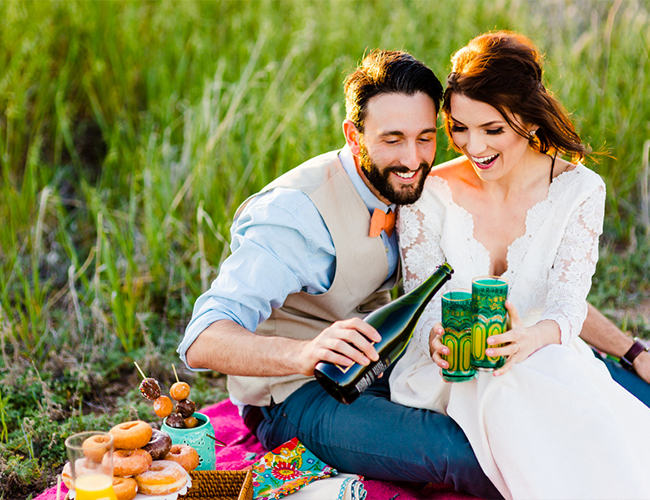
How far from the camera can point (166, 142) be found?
4.83 metres

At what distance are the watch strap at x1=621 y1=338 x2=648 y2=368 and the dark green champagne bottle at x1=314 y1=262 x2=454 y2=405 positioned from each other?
1.23 m

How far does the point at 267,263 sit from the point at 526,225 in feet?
3.91

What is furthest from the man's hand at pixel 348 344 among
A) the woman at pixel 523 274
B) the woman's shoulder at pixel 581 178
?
the woman's shoulder at pixel 581 178

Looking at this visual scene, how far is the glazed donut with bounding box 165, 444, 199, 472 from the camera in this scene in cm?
212

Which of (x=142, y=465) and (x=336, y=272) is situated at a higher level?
(x=336, y=272)

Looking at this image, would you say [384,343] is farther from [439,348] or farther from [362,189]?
[362,189]

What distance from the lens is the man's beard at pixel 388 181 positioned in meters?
2.75

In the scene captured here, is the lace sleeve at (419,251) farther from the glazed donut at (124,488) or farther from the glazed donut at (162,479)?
the glazed donut at (124,488)

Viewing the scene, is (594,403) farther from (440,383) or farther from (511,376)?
(440,383)

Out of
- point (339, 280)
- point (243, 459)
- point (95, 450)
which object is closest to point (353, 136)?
point (339, 280)

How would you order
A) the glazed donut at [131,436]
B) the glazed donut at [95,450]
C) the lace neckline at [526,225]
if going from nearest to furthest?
the glazed donut at [95,450]
the glazed donut at [131,436]
the lace neckline at [526,225]

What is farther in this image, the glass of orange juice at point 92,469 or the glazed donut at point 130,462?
the glazed donut at point 130,462

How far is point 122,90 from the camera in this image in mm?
5555

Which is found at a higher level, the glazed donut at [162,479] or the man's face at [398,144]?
the man's face at [398,144]
